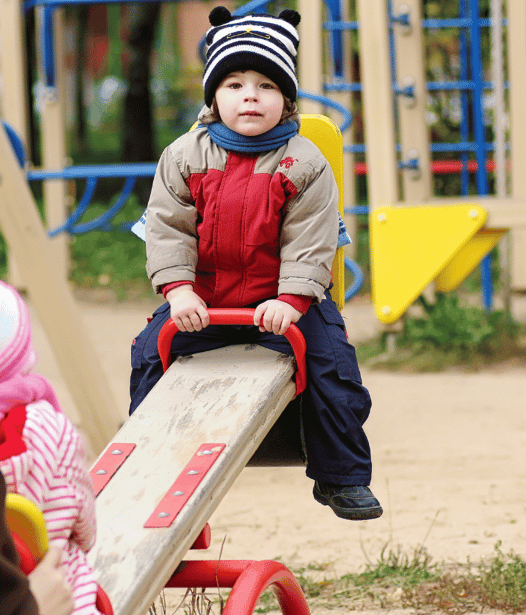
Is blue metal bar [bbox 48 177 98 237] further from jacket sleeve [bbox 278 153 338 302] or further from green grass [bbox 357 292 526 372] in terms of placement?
jacket sleeve [bbox 278 153 338 302]

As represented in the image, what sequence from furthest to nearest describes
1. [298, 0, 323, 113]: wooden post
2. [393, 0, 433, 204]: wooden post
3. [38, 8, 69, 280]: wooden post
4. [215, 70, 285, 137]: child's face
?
[38, 8, 69, 280]: wooden post < [298, 0, 323, 113]: wooden post < [393, 0, 433, 204]: wooden post < [215, 70, 285, 137]: child's face

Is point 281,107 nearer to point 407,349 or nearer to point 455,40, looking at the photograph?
point 407,349

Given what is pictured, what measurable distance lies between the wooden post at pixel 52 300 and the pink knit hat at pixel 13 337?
220 cm

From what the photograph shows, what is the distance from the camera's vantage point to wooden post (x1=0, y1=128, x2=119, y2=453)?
10.8 ft

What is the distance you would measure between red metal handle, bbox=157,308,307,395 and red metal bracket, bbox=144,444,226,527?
0.27 m

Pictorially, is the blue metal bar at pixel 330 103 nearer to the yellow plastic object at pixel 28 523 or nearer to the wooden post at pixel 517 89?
the wooden post at pixel 517 89

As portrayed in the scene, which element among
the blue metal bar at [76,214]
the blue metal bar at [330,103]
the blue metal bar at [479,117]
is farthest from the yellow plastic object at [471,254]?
the blue metal bar at [76,214]

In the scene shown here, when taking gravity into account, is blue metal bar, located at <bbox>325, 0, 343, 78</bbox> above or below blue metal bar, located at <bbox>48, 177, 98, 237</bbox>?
above

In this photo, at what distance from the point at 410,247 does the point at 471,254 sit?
46cm

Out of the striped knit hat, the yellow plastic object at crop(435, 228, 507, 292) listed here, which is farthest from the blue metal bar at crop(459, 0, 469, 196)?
the striped knit hat

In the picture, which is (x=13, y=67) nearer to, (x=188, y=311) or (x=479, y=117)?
(x=479, y=117)

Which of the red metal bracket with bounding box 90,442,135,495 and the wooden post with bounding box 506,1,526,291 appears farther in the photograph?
the wooden post with bounding box 506,1,526,291

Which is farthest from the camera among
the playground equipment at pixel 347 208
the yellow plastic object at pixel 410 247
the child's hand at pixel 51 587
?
the yellow plastic object at pixel 410 247

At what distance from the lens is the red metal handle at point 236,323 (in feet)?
6.09
